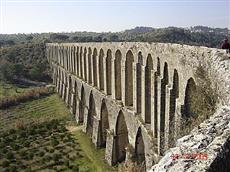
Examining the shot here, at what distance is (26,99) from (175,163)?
1870 inches

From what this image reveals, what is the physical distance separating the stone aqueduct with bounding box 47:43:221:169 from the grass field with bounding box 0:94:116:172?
114 centimetres

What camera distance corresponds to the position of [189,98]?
13.7 m

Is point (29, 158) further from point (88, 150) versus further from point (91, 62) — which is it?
point (91, 62)

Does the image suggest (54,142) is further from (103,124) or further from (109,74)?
(109,74)

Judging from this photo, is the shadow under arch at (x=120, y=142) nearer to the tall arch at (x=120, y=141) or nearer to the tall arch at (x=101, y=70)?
the tall arch at (x=120, y=141)

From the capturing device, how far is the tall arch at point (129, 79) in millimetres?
21781

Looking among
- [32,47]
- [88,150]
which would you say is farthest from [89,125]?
[32,47]

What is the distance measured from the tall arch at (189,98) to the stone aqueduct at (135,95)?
3 centimetres

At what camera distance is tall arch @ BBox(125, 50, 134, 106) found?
21.8 meters

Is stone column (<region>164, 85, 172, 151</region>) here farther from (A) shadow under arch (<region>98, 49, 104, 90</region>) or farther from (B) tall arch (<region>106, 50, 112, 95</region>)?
(A) shadow under arch (<region>98, 49, 104, 90</region>)

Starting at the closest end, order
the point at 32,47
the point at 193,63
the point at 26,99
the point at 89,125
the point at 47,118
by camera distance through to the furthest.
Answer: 1. the point at 193,63
2. the point at 89,125
3. the point at 47,118
4. the point at 26,99
5. the point at 32,47

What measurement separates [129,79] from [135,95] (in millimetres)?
2186

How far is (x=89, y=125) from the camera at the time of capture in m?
31.5

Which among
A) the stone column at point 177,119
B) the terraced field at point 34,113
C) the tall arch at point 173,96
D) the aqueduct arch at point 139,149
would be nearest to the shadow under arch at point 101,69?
the aqueduct arch at point 139,149
